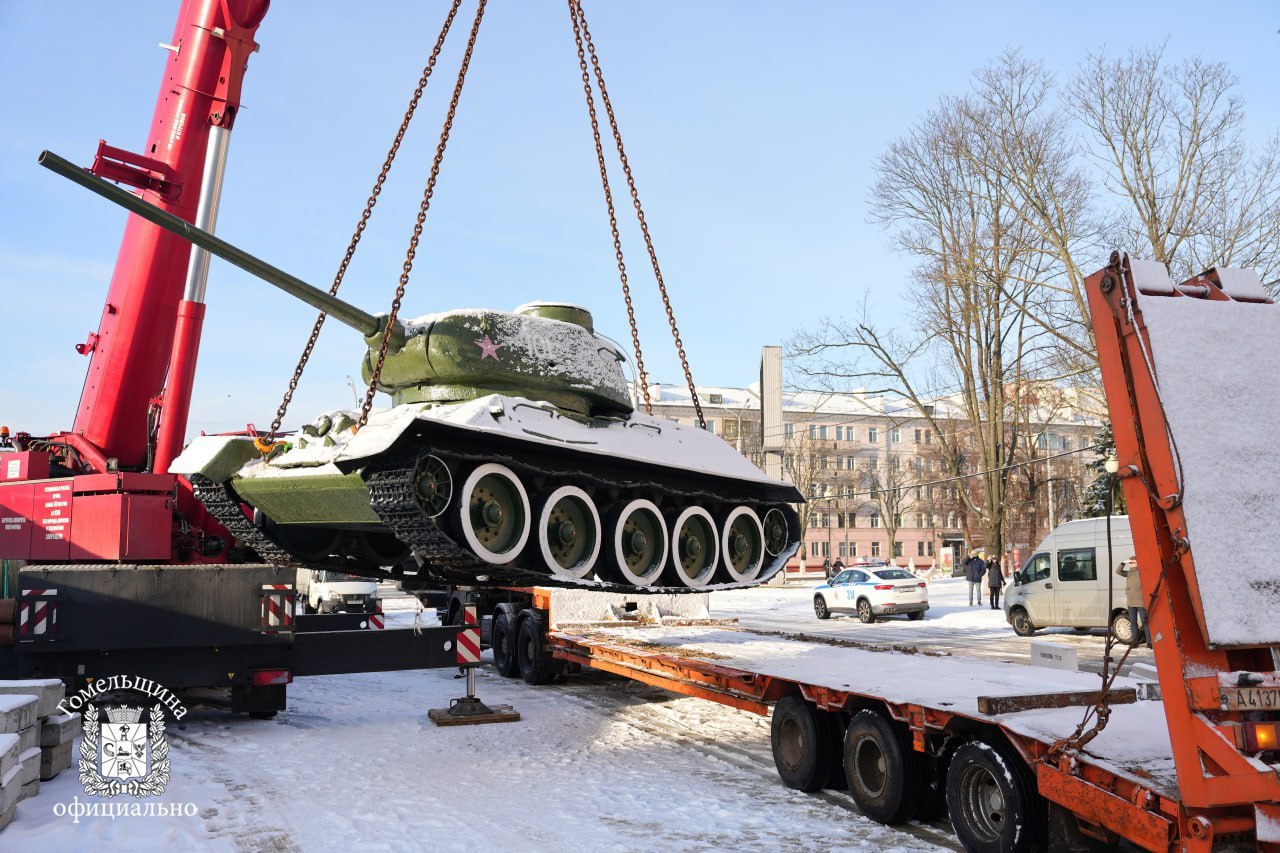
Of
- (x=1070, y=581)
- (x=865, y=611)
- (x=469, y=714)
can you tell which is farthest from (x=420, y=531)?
(x=865, y=611)

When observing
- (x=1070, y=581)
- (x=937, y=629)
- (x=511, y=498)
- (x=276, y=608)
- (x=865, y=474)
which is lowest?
(x=937, y=629)

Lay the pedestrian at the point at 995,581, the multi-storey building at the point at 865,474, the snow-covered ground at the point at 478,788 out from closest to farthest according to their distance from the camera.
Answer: the snow-covered ground at the point at 478,788 → the pedestrian at the point at 995,581 → the multi-storey building at the point at 865,474

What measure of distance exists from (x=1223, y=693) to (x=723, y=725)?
6702mm

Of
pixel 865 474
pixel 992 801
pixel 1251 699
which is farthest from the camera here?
pixel 865 474

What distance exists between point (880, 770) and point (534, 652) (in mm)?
7282

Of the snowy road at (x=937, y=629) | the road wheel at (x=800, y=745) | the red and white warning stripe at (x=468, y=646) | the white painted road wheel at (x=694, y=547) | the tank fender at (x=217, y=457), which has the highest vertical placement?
the tank fender at (x=217, y=457)

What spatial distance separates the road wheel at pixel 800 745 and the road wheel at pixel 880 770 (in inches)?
9.8

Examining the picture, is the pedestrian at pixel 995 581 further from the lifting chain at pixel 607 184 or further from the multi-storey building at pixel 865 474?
the multi-storey building at pixel 865 474

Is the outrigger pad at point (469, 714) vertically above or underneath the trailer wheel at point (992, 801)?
underneath

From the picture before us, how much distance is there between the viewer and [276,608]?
970 centimetres

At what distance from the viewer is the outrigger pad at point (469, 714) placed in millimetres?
10336

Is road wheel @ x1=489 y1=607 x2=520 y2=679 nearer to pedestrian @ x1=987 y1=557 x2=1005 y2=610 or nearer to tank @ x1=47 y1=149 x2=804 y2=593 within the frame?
tank @ x1=47 y1=149 x2=804 y2=593

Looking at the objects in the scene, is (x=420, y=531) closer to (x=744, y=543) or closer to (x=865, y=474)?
(x=744, y=543)

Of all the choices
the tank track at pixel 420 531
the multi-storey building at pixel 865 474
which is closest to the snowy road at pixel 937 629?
the tank track at pixel 420 531
